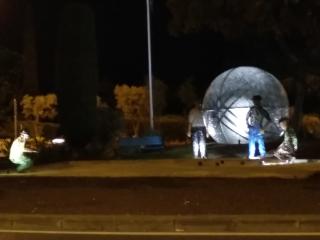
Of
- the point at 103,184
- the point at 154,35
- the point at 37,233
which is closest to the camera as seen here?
the point at 37,233

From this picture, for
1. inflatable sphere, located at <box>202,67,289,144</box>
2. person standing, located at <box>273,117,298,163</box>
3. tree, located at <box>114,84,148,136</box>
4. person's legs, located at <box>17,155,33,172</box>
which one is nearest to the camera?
person's legs, located at <box>17,155,33,172</box>

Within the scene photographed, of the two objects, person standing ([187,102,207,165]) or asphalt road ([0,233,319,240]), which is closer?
asphalt road ([0,233,319,240])

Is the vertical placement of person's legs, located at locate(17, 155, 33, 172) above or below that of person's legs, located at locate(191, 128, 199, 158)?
below

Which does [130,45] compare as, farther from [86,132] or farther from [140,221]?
[140,221]

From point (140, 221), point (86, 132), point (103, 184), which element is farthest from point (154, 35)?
point (140, 221)

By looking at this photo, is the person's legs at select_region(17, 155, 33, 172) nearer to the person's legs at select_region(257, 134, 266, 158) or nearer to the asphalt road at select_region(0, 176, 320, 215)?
the asphalt road at select_region(0, 176, 320, 215)

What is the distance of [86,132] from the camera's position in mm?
34000

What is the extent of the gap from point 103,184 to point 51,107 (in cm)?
2840

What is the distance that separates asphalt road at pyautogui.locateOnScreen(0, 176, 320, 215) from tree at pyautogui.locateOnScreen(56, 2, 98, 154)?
13.5 metres

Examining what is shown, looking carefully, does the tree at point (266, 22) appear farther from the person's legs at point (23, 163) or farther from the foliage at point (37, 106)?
the foliage at point (37, 106)

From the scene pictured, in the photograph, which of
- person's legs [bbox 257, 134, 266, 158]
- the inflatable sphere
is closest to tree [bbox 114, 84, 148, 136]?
the inflatable sphere

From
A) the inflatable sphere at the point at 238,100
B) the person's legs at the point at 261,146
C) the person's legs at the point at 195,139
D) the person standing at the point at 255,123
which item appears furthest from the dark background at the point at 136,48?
the person standing at the point at 255,123

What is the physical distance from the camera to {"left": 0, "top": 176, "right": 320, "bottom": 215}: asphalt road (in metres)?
16.0

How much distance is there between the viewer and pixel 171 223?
14297mm
